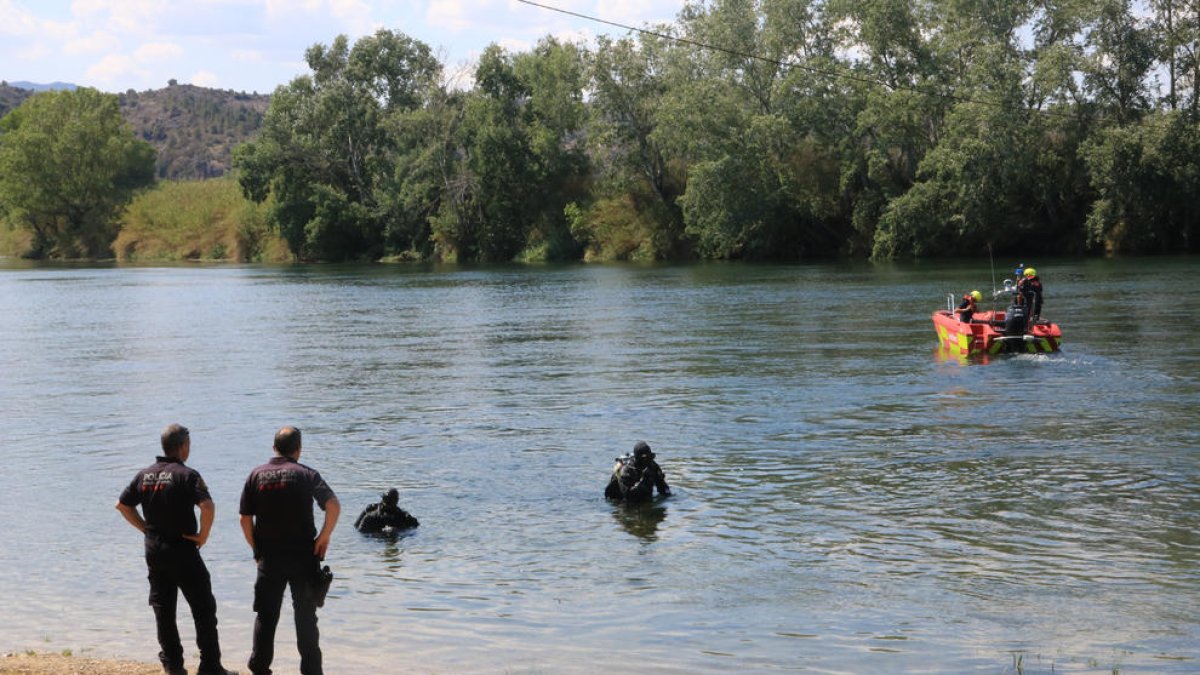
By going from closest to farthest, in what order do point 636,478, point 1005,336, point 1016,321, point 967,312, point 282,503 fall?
point 282,503, point 636,478, point 1016,321, point 1005,336, point 967,312

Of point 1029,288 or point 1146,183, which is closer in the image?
point 1029,288

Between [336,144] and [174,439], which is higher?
[336,144]

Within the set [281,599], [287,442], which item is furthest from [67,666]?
[287,442]

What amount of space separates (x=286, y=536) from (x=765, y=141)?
7069 centimetres

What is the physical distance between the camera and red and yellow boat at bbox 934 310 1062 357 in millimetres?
28344

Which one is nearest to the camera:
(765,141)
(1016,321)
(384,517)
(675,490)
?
(384,517)

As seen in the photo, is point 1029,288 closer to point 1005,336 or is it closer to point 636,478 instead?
point 1005,336

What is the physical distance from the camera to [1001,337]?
28609mm

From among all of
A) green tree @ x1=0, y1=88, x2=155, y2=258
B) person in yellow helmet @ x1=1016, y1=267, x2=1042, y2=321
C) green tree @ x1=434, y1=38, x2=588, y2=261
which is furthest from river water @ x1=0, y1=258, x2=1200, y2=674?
green tree @ x1=0, y1=88, x2=155, y2=258

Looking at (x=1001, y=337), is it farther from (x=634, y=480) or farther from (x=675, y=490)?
(x=634, y=480)

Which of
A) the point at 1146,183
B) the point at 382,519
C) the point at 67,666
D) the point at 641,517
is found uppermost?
the point at 1146,183

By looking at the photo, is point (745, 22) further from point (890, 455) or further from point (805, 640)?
point (805, 640)

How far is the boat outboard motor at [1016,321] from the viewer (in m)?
28.4

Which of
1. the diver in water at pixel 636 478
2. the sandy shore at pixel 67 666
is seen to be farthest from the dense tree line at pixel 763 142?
the sandy shore at pixel 67 666
